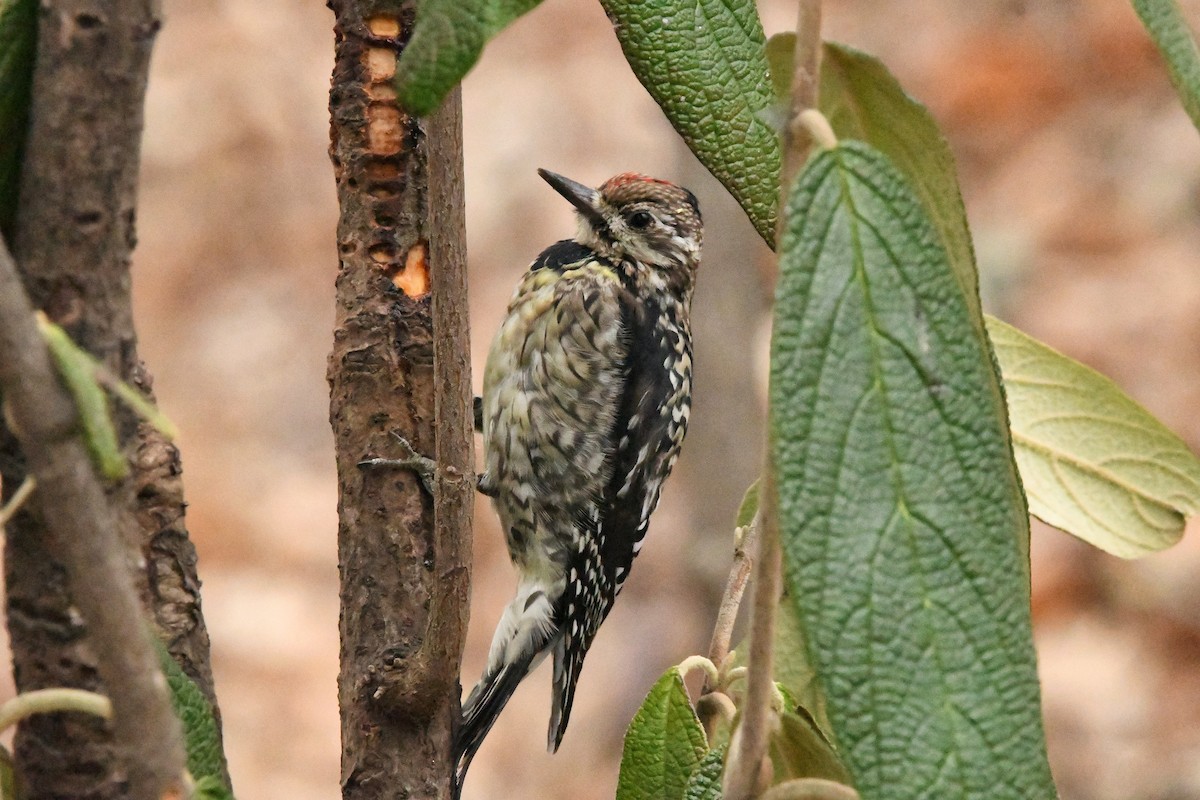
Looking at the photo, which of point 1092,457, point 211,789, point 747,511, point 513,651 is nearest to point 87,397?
point 211,789

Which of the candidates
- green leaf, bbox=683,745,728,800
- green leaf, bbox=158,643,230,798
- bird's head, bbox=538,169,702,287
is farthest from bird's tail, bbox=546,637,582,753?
green leaf, bbox=158,643,230,798

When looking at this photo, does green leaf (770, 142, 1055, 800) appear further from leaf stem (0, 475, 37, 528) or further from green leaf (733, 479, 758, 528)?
green leaf (733, 479, 758, 528)

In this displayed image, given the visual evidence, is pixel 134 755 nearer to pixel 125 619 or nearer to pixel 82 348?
pixel 125 619

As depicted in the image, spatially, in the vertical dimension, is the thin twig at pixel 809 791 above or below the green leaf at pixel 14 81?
below

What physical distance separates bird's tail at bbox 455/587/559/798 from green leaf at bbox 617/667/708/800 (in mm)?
1285

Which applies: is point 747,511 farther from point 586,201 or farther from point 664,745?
point 586,201

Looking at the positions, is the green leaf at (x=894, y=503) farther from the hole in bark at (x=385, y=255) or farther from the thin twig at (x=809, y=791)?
the hole in bark at (x=385, y=255)

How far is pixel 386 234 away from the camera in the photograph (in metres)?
1.81

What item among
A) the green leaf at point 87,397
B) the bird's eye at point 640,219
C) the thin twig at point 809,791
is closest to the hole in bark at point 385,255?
the thin twig at point 809,791

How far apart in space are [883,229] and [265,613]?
22.5 feet

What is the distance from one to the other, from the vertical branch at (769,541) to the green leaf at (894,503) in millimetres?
→ 35

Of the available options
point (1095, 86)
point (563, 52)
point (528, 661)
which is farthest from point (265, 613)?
point (1095, 86)

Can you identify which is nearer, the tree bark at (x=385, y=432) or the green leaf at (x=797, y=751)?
the green leaf at (x=797, y=751)

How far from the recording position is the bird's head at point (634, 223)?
3311mm
